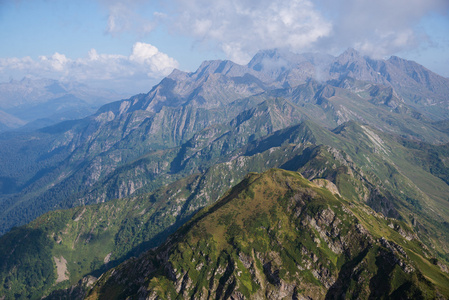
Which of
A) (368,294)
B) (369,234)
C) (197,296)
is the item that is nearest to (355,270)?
(368,294)

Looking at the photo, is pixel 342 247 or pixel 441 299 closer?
pixel 441 299

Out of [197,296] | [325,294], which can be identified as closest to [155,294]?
[197,296]

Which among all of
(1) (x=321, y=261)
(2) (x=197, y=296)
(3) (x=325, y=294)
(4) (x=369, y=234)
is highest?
(4) (x=369, y=234)

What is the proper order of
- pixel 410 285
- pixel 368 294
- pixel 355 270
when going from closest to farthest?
pixel 410 285
pixel 368 294
pixel 355 270

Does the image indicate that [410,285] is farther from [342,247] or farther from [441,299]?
[342,247]

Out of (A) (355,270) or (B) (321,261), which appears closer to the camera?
(A) (355,270)

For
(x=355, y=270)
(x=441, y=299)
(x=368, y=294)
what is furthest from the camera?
(x=355, y=270)

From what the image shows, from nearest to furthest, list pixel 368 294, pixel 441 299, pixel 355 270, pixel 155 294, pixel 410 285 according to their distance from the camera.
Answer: pixel 441 299, pixel 410 285, pixel 368 294, pixel 355 270, pixel 155 294

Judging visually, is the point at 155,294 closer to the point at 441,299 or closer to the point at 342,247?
the point at 342,247

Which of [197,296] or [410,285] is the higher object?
[410,285]
